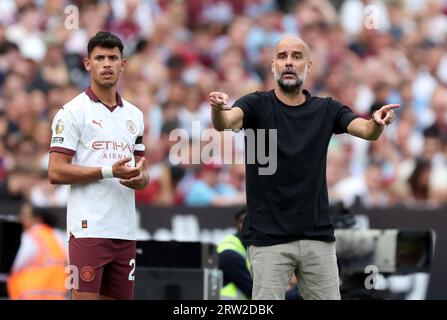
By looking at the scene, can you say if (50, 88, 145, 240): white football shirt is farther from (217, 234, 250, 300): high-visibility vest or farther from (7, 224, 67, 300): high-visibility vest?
(7, 224, 67, 300): high-visibility vest

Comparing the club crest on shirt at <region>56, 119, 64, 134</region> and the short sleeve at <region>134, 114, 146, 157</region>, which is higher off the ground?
the club crest on shirt at <region>56, 119, 64, 134</region>

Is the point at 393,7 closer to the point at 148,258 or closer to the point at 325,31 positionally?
the point at 325,31

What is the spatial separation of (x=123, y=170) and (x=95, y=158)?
36 centimetres

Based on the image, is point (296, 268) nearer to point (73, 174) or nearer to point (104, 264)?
point (104, 264)

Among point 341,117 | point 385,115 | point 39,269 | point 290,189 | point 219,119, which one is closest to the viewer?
point 219,119

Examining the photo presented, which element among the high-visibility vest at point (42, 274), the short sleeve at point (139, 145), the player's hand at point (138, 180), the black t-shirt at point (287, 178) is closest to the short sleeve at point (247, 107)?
the black t-shirt at point (287, 178)

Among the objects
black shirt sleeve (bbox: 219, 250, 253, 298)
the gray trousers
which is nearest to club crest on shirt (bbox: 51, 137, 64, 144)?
the gray trousers

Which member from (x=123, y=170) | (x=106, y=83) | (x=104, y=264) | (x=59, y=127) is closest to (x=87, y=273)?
(x=104, y=264)

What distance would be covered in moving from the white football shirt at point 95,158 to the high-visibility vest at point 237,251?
98.2 inches

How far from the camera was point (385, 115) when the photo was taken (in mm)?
7234

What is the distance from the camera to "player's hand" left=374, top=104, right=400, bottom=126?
23.6ft

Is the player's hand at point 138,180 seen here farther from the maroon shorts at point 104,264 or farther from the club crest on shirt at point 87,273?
the club crest on shirt at point 87,273

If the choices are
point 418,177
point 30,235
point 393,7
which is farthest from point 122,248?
point 393,7

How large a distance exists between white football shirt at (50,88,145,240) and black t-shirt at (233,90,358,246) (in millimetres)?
811
